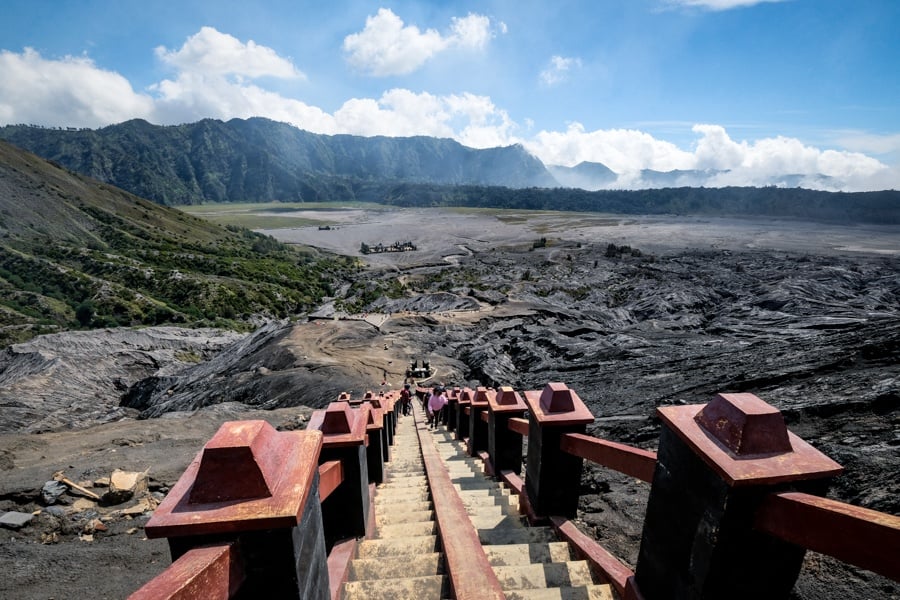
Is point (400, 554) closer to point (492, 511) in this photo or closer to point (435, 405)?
point (492, 511)

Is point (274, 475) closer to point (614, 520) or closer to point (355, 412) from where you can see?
point (355, 412)

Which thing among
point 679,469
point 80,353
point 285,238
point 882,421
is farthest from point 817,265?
point 285,238

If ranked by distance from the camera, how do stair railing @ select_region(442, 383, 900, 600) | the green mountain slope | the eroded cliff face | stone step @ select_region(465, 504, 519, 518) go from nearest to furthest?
stair railing @ select_region(442, 383, 900, 600) → stone step @ select_region(465, 504, 519, 518) → the eroded cliff face → the green mountain slope

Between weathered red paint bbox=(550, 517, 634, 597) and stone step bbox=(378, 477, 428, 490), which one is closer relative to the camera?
weathered red paint bbox=(550, 517, 634, 597)

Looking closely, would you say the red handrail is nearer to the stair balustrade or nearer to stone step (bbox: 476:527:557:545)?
stone step (bbox: 476:527:557:545)

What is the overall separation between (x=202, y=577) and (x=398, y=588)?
1400 mm

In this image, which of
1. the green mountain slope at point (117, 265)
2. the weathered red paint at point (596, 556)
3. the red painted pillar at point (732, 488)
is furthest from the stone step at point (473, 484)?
the green mountain slope at point (117, 265)

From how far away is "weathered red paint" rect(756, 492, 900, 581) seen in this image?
120cm

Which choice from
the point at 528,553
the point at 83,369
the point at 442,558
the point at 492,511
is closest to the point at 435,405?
the point at 492,511

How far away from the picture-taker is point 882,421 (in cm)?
554

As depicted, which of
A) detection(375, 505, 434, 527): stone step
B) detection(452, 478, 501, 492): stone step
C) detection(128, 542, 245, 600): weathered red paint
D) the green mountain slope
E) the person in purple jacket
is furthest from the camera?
the green mountain slope

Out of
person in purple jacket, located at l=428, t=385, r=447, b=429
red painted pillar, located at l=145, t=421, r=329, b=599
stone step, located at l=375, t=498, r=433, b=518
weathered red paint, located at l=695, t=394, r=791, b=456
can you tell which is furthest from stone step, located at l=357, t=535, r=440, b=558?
person in purple jacket, located at l=428, t=385, r=447, b=429

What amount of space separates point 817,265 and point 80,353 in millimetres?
63799

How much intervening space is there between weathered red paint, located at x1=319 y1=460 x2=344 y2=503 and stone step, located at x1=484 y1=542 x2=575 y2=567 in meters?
1.13
